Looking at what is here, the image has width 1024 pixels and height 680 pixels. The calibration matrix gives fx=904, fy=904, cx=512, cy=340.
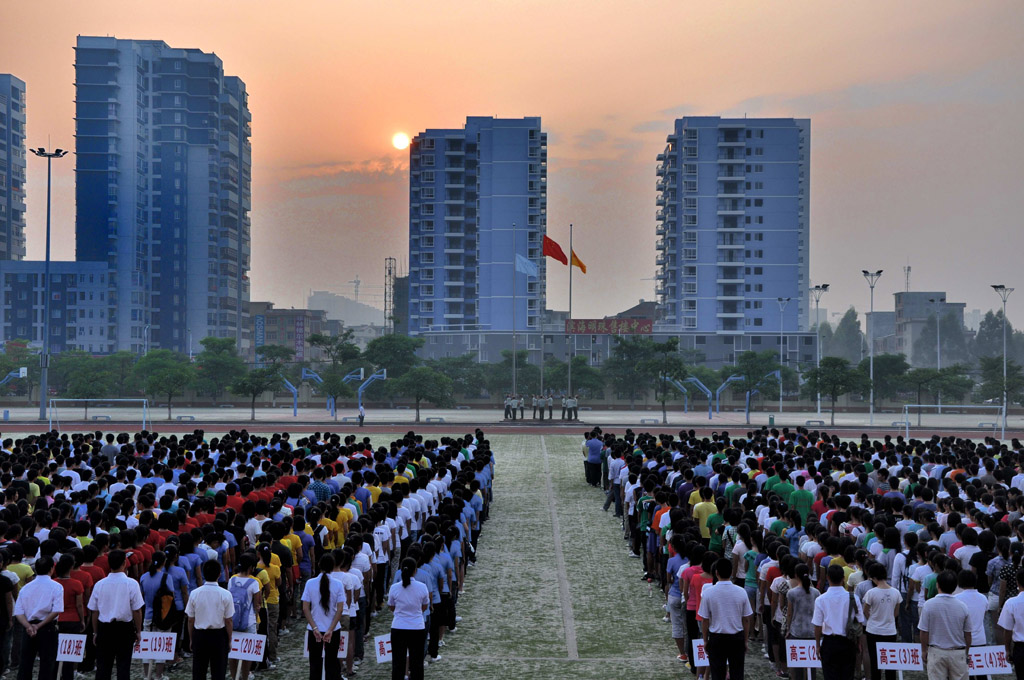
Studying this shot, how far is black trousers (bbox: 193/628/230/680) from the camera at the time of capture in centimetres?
900

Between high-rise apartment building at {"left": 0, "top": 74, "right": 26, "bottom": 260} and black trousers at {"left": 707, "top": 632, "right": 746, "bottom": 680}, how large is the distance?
163 metres

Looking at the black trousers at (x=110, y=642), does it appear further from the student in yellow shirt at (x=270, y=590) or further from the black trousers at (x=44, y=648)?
the student in yellow shirt at (x=270, y=590)

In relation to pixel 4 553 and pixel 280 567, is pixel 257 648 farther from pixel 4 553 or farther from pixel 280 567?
pixel 4 553

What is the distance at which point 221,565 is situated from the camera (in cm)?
1027

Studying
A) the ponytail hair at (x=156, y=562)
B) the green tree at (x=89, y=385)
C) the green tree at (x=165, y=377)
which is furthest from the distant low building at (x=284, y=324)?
the ponytail hair at (x=156, y=562)

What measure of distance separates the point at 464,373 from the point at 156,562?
75.0 metres

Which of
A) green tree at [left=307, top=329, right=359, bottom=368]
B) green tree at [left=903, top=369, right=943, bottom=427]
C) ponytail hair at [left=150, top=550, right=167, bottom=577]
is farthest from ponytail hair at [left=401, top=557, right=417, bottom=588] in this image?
green tree at [left=307, top=329, right=359, bottom=368]

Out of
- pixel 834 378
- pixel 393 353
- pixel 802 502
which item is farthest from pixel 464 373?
pixel 802 502

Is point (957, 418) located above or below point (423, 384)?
below

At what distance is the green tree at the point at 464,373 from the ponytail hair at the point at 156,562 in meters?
72.8

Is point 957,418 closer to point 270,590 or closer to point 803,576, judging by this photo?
point 803,576

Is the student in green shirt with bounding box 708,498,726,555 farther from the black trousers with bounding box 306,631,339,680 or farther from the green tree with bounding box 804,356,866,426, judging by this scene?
the green tree with bounding box 804,356,866,426

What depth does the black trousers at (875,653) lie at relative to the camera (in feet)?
30.0

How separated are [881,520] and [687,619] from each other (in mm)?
3027
